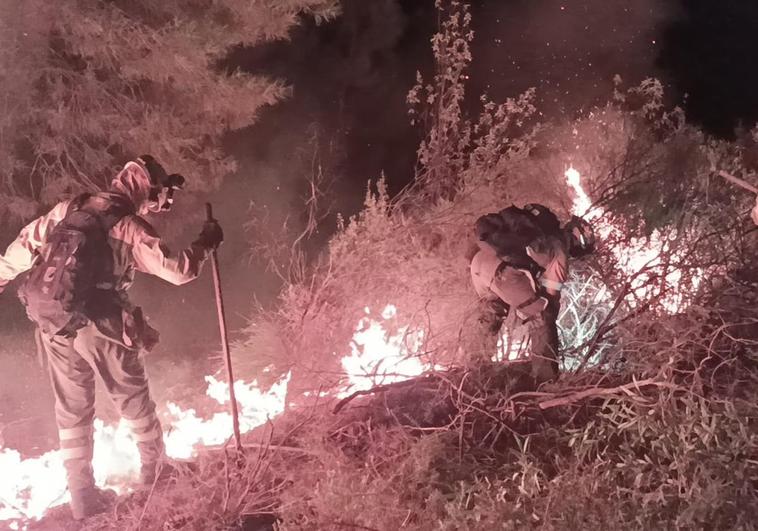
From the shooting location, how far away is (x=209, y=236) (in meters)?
4.36

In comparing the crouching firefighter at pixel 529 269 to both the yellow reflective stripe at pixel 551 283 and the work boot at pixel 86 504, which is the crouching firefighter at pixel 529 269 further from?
the work boot at pixel 86 504

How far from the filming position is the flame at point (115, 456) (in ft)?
15.6

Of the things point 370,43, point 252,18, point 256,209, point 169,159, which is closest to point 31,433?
point 169,159

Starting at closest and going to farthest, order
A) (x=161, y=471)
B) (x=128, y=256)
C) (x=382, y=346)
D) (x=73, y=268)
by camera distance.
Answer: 1. (x=73, y=268)
2. (x=128, y=256)
3. (x=161, y=471)
4. (x=382, y=346)

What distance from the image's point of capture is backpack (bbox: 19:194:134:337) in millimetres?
4082

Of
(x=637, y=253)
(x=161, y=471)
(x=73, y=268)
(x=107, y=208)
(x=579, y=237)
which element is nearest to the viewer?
(x=73, y=268)

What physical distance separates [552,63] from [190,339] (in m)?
5.92

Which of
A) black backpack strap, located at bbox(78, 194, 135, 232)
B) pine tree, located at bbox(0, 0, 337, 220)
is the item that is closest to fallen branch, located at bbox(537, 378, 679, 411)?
black backpack strap, located at bbox(78, 194, 135, 232)

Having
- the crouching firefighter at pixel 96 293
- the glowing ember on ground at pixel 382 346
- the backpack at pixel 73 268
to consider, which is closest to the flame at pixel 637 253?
the glowing ember on ground at pixel 382 346

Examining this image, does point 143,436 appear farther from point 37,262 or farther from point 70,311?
point 37,262

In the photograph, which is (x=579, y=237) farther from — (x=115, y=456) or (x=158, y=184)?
(x=115, y=456)

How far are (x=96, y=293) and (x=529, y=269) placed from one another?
8.92 ft

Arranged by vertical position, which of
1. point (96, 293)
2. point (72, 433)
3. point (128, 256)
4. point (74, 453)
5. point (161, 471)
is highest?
point (128, 256)

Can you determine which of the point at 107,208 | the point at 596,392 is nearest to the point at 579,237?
the point at 596,392
